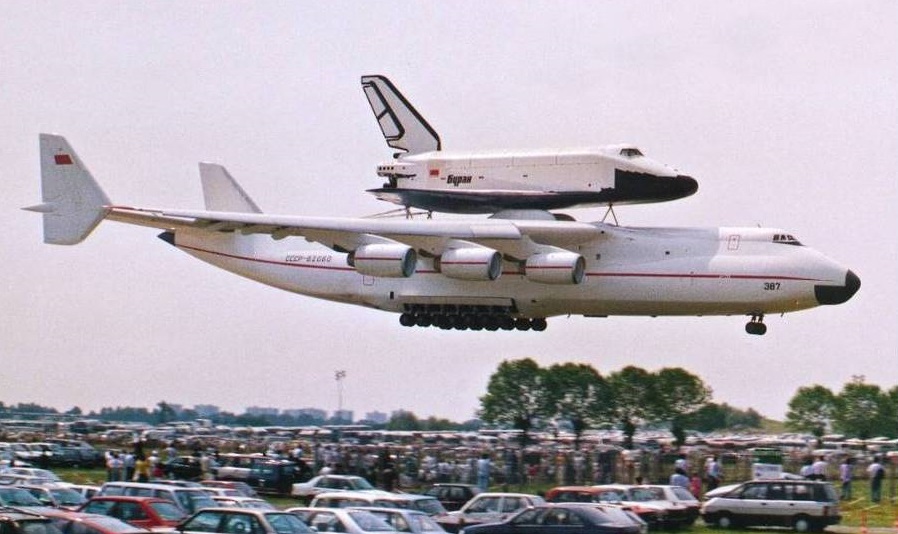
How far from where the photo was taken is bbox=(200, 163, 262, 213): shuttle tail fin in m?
50.6

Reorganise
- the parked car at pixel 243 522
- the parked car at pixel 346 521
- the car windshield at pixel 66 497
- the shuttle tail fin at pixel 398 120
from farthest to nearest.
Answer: the shuttle tail fin at pixel 398 120, the car windshield at pixel 66 497, the parked car at pixel 346 521, the parked car at pixel 243 522

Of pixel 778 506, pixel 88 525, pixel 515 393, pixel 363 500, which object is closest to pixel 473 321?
pixel 778 506

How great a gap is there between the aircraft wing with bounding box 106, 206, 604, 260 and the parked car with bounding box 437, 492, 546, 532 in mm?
13862

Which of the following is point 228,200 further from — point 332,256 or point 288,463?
point 288,463

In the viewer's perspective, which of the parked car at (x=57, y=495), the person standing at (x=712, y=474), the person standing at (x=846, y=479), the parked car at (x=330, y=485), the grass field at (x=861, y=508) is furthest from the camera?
the person standing at (x=712, y=474)

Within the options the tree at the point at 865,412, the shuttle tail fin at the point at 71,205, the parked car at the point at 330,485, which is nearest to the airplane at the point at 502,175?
the shuttle tail fin at the point at 71,205

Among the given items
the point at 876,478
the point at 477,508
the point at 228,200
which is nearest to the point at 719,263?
the point at 876,478

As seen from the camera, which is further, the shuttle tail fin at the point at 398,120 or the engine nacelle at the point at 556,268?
the shuttle tail fin at the point at 398,120

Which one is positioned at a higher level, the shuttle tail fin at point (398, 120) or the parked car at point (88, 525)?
the shuttle tail fin at point (398, 120)

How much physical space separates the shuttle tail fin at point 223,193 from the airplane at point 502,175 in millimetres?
6079

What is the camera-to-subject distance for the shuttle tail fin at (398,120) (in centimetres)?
4656

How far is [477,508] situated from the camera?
29609mm

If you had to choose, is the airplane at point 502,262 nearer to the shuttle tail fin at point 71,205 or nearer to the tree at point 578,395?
the shuttle tail fin at point 71,205

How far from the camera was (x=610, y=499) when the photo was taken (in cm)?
3103
